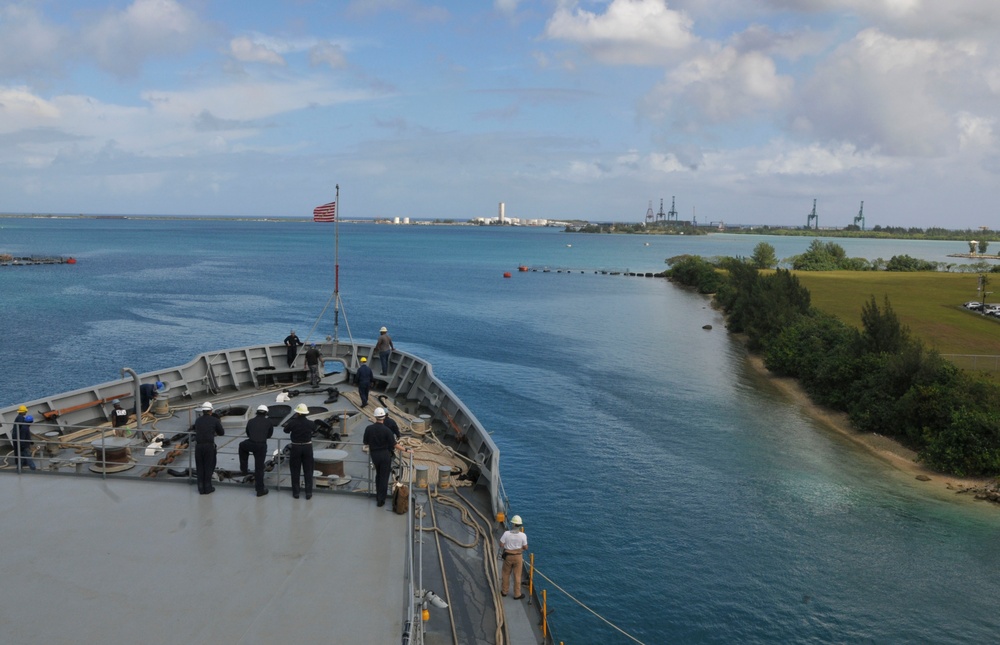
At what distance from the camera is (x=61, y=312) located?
64.2 meters

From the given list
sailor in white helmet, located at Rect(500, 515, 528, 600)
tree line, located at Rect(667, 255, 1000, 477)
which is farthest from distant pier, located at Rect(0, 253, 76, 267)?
sailor in white helmet, located at Rect(500, 515, 528, 600)

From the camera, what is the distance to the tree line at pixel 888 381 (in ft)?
88.4

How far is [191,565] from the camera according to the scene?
977 cm

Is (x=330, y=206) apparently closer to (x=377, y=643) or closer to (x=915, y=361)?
(x=377, y=643)

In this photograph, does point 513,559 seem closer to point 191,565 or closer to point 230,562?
point 230,562

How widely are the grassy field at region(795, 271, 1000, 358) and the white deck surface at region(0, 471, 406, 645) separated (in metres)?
38.4

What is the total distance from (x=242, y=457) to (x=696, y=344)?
4740 centimetres

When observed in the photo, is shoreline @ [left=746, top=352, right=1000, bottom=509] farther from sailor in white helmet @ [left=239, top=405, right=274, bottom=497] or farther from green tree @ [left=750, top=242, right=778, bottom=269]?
green tree @ [left=750, top=242, right=778, bottom=269]

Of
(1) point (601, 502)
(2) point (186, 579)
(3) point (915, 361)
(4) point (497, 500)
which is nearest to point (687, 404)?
(3) point (915, 361)

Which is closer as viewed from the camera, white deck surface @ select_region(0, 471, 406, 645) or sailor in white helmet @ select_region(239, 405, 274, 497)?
white deck surface @ select_region(0, 471, 406, 645)

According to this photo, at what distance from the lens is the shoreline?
25281 mm

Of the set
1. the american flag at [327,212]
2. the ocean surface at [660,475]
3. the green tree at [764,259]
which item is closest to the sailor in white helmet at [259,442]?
the ocean surface at [660,475]

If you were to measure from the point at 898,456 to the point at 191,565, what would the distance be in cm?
2843

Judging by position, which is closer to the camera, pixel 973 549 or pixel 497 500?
pixel 497 500
